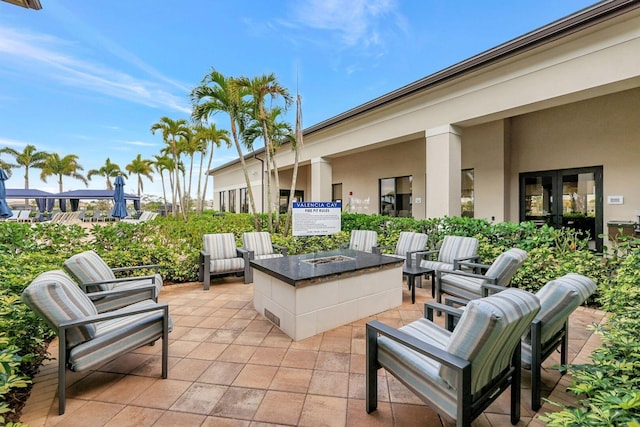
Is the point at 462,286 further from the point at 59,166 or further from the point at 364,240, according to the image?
the point at 59,166

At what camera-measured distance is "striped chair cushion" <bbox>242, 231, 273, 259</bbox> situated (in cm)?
585

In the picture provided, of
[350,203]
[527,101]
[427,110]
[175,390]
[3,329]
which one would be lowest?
[175,390]

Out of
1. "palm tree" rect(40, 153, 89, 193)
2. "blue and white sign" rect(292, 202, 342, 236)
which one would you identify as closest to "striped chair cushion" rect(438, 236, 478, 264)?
"blue and white sign" rect(292, 202, 342, 236)

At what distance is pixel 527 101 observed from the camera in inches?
212

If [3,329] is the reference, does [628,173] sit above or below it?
above

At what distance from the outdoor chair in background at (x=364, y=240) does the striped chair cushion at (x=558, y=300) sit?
391 cm

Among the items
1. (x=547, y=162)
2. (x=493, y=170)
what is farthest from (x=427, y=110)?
(x=547, y=162)

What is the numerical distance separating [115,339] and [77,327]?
283 mm

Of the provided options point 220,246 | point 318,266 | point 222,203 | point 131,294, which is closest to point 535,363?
point 318,266

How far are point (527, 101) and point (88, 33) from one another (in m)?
10.4

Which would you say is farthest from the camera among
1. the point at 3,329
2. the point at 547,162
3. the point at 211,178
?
the point at 211,178

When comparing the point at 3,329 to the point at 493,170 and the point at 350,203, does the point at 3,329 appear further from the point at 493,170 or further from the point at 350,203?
the point at 350,203

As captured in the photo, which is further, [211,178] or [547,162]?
[211,178]

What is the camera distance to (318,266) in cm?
387
